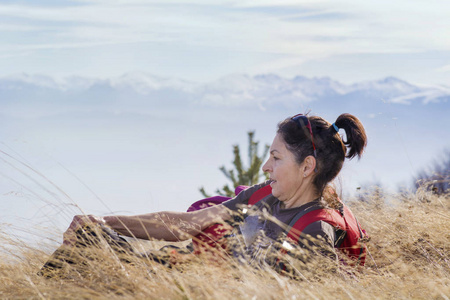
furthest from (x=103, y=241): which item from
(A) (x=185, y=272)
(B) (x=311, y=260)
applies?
(B) (x=311, y=260)

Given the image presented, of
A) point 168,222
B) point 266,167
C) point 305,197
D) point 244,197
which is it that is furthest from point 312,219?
point 168,222

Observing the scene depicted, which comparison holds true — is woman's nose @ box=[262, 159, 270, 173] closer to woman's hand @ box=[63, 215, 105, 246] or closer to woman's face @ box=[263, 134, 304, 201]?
woman's face @ box=[263, 134, 304, 201]

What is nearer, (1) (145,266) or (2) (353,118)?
(1) (145,266)

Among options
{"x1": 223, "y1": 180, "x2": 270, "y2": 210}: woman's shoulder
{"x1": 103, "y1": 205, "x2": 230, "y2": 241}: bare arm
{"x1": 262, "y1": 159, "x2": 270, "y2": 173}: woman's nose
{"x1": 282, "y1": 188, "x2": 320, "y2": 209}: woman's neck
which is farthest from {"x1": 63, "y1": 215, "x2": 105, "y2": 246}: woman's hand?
{"x1": 282, "y1": 188, "x2": 320, "y2": 209}: woman's neck

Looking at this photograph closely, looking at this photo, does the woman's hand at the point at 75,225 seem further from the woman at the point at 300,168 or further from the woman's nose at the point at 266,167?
the woman's nose at the point at 266,167

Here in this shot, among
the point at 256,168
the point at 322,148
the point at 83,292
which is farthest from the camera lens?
the point at 256,168

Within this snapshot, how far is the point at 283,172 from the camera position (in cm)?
371

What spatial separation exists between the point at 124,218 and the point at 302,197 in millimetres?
1261

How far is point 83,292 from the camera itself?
298 cm

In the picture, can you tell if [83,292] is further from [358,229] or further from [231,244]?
[358,229]

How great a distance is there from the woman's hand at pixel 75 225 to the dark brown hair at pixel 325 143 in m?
1.38

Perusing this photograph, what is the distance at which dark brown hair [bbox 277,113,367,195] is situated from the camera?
369cm

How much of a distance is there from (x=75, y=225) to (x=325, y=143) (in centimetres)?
171

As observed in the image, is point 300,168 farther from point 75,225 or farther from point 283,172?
point 75,225
